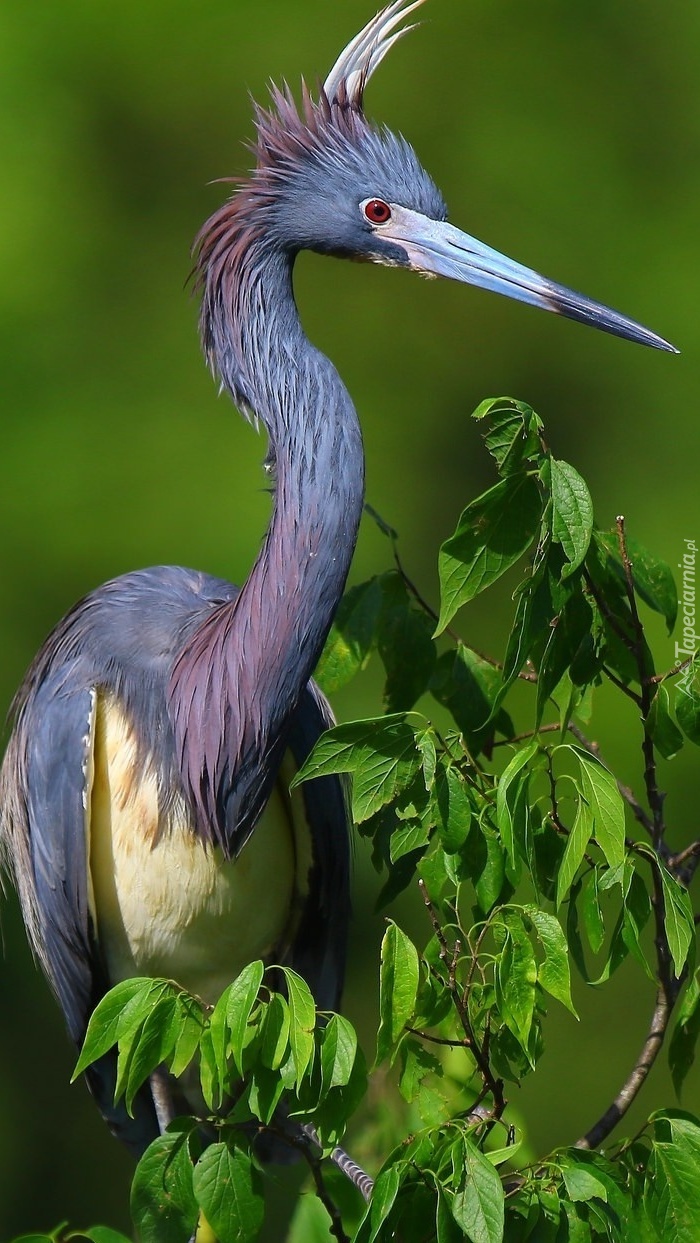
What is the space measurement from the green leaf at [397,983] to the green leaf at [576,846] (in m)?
0.12

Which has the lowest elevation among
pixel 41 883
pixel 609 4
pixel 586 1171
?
pixel 41 883

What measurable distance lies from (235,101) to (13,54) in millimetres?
612

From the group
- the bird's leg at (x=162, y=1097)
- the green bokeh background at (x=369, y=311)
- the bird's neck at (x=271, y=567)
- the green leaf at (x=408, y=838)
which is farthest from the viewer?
the green bokeh background at (x=369, y=311)

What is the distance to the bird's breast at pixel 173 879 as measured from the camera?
75.0 inches

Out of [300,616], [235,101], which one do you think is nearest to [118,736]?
[300,616]

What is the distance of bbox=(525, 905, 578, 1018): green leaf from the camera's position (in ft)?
3.68

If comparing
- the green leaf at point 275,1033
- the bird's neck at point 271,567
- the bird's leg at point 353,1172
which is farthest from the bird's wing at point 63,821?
the green leaf at point 275,1033

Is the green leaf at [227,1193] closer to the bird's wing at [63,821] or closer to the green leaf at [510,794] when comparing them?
the green leaf at [510,794]

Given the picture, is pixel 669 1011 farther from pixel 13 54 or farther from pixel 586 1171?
pixel 13 54

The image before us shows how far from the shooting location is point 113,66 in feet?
13.9

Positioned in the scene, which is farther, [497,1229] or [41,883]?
[41,883]

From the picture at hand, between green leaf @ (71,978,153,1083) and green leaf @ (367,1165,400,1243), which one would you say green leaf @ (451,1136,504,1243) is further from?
green leaf @ (71,978,153,1083)

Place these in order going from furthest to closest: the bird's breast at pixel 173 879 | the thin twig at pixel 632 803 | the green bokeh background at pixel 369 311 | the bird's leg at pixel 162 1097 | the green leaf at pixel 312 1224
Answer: the green bokeh background at pixel 369 311 → the bird's leg at pixel 162 1097 → the bird's breast at pixel 173 879 → the green leaf at pixel 312 1224 → the thin twig at pixel 632 803

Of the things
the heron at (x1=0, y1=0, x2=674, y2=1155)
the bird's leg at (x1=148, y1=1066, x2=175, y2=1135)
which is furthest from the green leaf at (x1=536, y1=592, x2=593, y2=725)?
the bird's leg at (x1=148, y1=1066, x2=175, y2=1135)
